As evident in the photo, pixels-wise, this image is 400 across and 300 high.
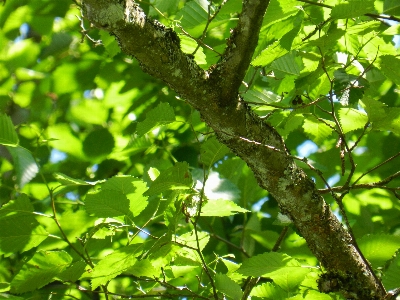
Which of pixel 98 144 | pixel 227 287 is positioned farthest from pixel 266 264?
Answer: pixel 98 144

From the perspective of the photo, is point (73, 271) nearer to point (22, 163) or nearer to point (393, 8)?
point (22, 163)

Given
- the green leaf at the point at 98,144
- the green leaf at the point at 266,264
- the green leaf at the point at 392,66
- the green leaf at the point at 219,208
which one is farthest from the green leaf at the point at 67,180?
the green leaf at the point at 392,66

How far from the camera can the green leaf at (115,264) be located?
98 centimetres

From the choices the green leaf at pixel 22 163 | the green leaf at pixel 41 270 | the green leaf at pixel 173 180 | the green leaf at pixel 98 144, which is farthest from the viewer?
the green leaf at pixel 98 144

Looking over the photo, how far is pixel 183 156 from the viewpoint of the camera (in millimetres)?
1877

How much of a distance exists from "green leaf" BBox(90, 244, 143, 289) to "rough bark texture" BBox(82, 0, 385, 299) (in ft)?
0.95

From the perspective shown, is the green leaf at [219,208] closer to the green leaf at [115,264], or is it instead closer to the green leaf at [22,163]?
the green leaf at [115,264]

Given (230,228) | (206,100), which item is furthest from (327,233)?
(230,228)

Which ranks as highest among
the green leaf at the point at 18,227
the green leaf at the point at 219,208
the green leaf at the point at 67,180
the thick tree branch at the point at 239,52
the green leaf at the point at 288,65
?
the green leaf at the point at 288,65

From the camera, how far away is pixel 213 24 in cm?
123

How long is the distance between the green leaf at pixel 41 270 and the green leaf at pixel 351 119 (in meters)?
0.72

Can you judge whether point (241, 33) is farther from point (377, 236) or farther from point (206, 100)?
point (377, 236)

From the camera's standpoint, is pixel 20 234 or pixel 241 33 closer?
pixel 241 33

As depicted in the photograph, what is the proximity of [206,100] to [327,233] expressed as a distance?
1.24ft
